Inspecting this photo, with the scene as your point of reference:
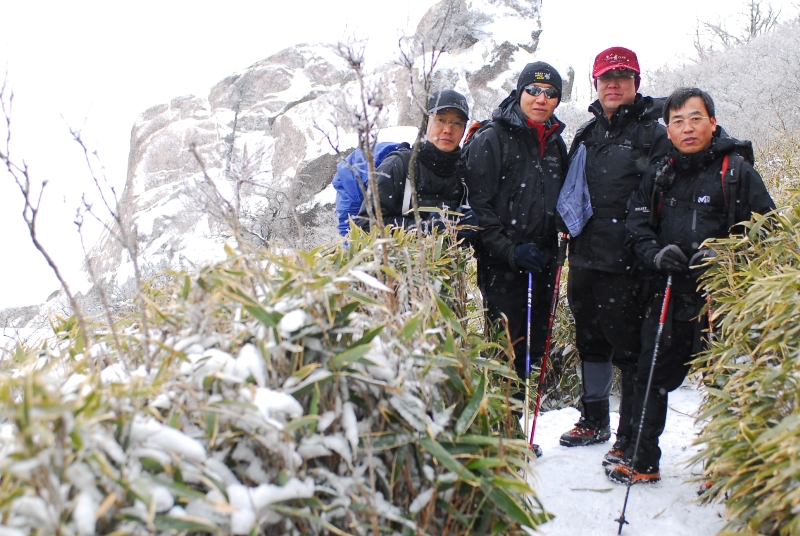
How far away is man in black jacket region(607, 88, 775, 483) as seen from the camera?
3.22 metres

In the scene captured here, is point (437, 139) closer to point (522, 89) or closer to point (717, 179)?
point (522, 89)

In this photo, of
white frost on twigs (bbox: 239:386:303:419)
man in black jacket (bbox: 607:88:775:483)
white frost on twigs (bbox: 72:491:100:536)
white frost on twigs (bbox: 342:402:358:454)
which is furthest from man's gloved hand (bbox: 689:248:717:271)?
white frost on twigs (bbox: 72:491:100:536)

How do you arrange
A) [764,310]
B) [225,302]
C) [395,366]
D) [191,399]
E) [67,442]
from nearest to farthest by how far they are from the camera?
1. [67,442]
2. [191,399]
3. [395,366]
4. [225,302]
5. [764,310]

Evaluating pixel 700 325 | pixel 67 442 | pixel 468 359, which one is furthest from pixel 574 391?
pixel 67 442

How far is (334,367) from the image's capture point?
150 centimetres

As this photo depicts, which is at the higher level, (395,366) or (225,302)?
(225,302)

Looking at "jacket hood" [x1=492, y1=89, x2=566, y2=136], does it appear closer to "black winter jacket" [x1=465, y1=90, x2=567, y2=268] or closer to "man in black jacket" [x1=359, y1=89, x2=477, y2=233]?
"black winter jacket" [x1=465, y1=90, x2=567, y2=268]

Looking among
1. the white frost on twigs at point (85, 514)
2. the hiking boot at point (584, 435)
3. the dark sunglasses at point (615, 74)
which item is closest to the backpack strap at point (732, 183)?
the dark sunglasses at point (615, 74)

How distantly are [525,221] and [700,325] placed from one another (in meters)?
1.37

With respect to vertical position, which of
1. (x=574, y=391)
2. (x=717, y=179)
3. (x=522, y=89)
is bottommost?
(x=574, y=391)

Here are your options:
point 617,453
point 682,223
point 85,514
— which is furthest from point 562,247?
point 85,514

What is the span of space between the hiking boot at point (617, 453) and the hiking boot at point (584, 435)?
0.35 m

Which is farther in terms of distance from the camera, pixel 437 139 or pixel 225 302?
pixel 437 139

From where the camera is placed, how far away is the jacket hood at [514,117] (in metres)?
4.08
